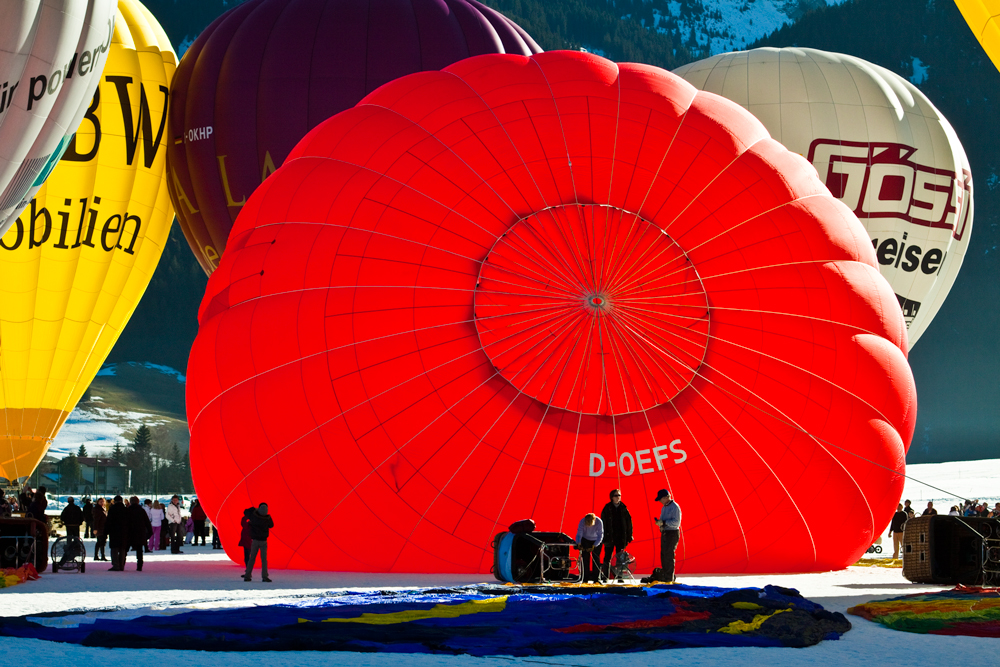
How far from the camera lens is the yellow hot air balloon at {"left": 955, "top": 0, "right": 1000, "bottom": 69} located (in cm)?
1037

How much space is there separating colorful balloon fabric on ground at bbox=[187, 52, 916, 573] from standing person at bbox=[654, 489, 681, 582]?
872 millimetres

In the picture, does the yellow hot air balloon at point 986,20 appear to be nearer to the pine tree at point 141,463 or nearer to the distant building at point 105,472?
the pine tree at point 141,463

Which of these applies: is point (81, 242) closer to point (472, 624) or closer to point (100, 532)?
point (100, 532)

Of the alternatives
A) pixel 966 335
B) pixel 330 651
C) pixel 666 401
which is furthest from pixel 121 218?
pixel 966 335

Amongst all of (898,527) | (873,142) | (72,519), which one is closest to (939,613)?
(898,527)

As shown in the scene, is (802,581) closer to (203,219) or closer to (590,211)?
(590,211)

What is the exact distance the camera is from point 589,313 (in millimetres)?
11617

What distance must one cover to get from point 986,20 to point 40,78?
335 inches

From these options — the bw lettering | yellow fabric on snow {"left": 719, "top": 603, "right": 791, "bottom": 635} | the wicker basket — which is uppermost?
the bw lettering

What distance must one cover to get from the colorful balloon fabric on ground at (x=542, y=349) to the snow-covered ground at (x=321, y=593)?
677 millimetres

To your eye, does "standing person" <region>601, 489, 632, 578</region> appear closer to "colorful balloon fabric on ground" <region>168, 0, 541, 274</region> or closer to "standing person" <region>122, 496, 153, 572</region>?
"standing person" <region>122, 496, 153, 572</region>

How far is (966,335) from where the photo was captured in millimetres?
116562

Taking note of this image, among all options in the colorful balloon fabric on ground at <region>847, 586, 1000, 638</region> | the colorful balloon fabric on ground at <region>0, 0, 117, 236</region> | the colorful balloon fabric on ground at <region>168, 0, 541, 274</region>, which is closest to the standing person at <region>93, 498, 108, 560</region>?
the colorful balloon fabric on ground at <region>0, 0, 117, 236</region>

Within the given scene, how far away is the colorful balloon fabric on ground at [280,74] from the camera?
18.2m
